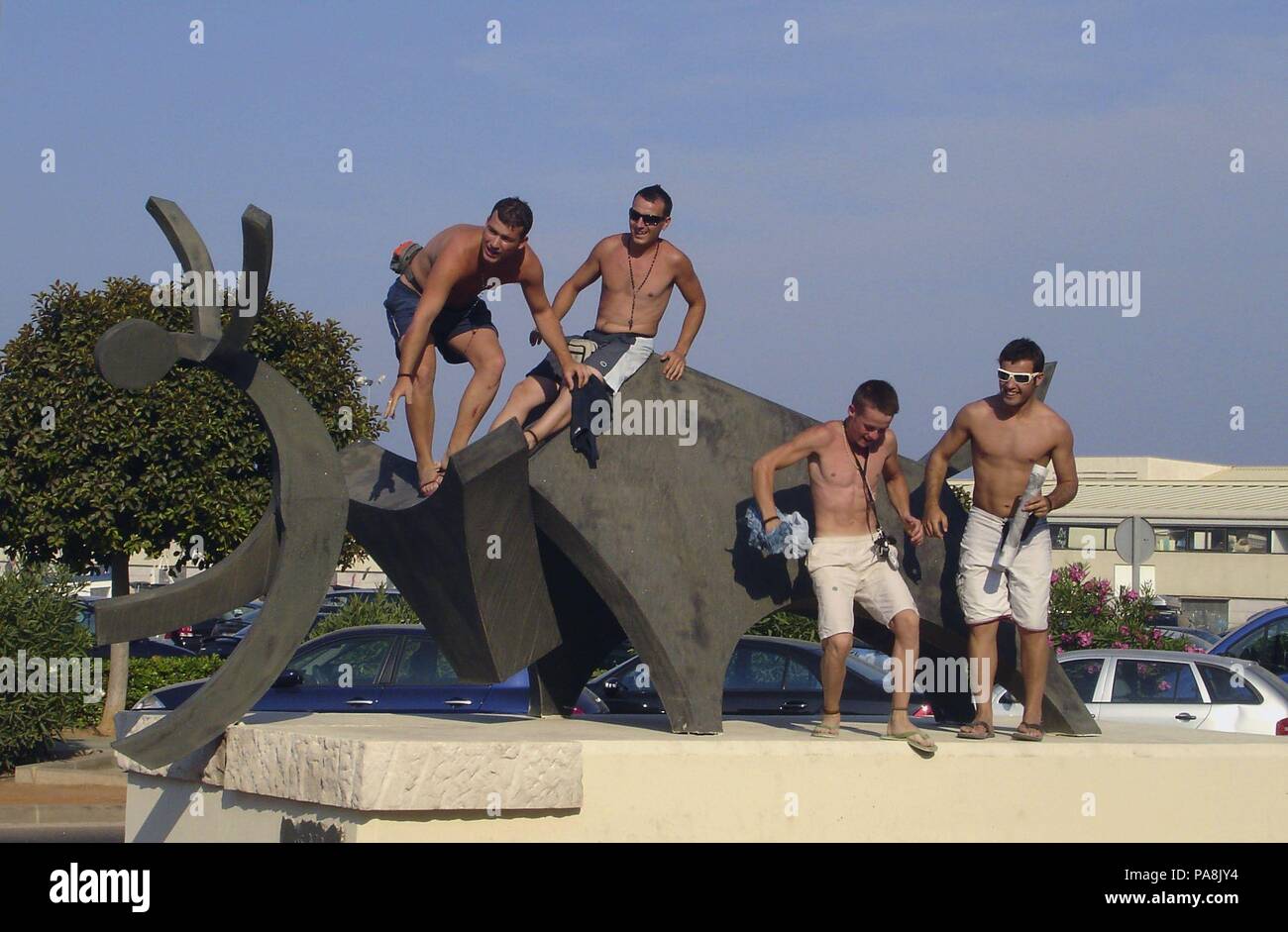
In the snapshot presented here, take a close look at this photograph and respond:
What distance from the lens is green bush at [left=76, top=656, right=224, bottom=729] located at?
17344mm

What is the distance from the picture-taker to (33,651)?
14.0 metres

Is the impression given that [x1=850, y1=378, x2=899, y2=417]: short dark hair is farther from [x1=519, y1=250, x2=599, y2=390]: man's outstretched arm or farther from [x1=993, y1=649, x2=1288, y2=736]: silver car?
[x1=993, y1=649, x2=1288, y2=736]: silver car

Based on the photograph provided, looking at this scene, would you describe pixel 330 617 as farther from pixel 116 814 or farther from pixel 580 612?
pixel 580 612

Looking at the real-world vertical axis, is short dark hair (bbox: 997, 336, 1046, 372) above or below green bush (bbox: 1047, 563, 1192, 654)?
above

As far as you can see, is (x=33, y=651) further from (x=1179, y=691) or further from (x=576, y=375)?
(x=1179, y=691)

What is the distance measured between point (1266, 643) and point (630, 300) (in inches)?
442

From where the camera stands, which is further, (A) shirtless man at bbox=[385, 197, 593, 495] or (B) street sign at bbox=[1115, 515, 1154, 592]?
(B) street sign at bbox=[1115, 515, 1154, 592]

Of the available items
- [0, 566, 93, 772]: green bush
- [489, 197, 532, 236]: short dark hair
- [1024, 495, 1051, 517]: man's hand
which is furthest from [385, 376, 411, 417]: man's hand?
[0, 566, 93, 772]: green bush

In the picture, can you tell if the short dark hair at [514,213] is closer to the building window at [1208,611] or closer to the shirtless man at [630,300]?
the shirtless man at [630,300]

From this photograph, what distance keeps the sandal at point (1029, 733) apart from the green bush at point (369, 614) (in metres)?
9.58

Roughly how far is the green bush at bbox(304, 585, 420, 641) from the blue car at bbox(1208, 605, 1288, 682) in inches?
349

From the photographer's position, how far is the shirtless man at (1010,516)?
27.0 ft

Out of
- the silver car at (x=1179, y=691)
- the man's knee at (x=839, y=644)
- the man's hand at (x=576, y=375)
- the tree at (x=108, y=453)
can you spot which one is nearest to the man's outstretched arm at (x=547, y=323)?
the man's hand at (x=576, y=375)

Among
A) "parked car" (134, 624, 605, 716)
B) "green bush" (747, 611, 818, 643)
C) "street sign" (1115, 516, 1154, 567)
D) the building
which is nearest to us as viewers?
"parked car" (134, 624, 605, 716)
